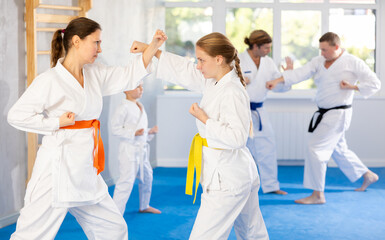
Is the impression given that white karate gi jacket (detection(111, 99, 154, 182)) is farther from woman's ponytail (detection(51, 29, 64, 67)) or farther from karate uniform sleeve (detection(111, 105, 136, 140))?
woman's ponytail (detection(51, 29, 64, 67))

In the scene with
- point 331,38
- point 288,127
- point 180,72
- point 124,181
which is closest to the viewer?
point 180,72

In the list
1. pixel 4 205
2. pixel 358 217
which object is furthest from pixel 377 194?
pixel 4 205

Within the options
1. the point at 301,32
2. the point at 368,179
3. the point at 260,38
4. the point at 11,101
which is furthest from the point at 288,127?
the point at 11,101

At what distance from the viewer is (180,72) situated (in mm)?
2750

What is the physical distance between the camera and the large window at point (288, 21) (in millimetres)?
6914

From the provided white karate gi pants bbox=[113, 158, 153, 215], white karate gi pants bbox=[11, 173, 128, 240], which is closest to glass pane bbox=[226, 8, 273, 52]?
white karate gi pants bbox=[113, 158, 153, 215]

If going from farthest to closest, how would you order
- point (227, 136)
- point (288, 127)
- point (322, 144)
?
point (288, 127), point (322, 144), point (227, 136)

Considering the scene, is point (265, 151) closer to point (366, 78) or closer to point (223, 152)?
point (366, 78)

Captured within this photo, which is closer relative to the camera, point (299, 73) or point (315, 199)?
point (315, 199)

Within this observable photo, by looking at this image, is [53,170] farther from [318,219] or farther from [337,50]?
[337,50]

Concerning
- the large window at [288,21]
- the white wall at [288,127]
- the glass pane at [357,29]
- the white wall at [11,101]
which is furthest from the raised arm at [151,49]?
the glass pane at [357,29]

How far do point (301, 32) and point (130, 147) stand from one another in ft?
12.0

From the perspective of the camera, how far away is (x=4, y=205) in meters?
3.92

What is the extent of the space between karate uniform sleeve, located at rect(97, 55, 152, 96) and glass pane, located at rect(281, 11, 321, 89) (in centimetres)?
463
